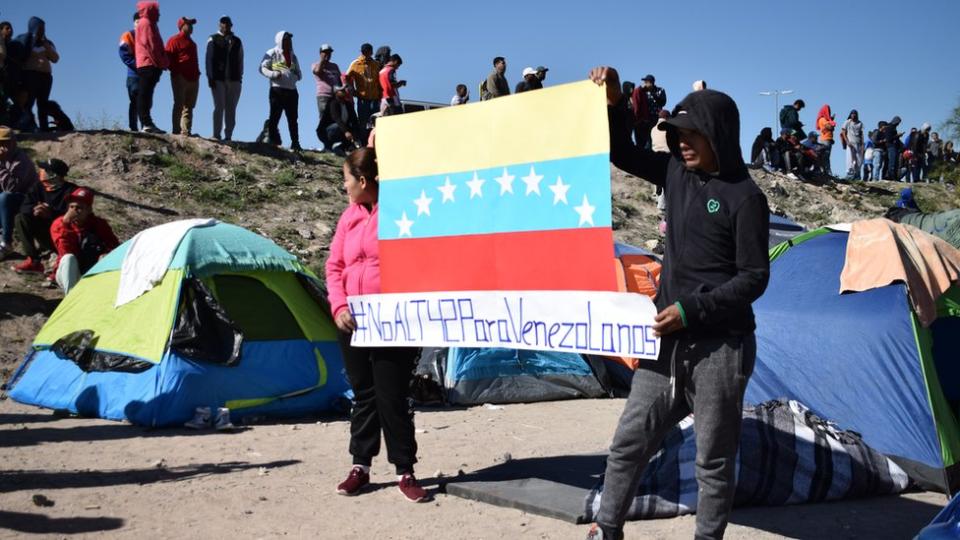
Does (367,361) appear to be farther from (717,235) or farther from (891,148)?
(891,148)

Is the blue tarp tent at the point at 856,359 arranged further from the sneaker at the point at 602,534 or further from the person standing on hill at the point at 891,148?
the person standing on hill at the point at 891,148

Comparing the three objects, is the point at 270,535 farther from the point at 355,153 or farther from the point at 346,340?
the point at 355,153

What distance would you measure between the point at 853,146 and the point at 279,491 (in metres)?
24.3

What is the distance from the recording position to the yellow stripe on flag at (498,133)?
13.7ft

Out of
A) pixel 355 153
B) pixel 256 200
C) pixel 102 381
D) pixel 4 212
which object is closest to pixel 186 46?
pixel 256 200

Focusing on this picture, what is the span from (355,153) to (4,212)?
756 cm

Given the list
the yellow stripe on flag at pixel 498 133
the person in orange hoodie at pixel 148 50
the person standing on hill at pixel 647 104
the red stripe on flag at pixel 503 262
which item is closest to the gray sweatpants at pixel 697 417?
the red stripe on flag at pixel 503 262

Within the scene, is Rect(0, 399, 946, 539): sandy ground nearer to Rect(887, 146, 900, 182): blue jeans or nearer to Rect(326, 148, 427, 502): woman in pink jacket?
Rect(326, 148, 427, 502): woman in pink jacket

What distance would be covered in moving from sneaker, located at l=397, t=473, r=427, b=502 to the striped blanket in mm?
937

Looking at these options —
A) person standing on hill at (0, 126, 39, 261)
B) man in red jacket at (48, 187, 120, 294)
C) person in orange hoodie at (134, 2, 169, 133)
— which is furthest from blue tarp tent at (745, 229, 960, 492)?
person in orange hoodie at (134, 2, 169, 133)

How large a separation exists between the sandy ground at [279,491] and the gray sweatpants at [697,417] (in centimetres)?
92

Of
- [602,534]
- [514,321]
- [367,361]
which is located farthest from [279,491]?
[602,534]

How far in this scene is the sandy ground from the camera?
15.3 ft

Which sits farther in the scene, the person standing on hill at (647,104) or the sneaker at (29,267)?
the person standing on hill at (647,104)
